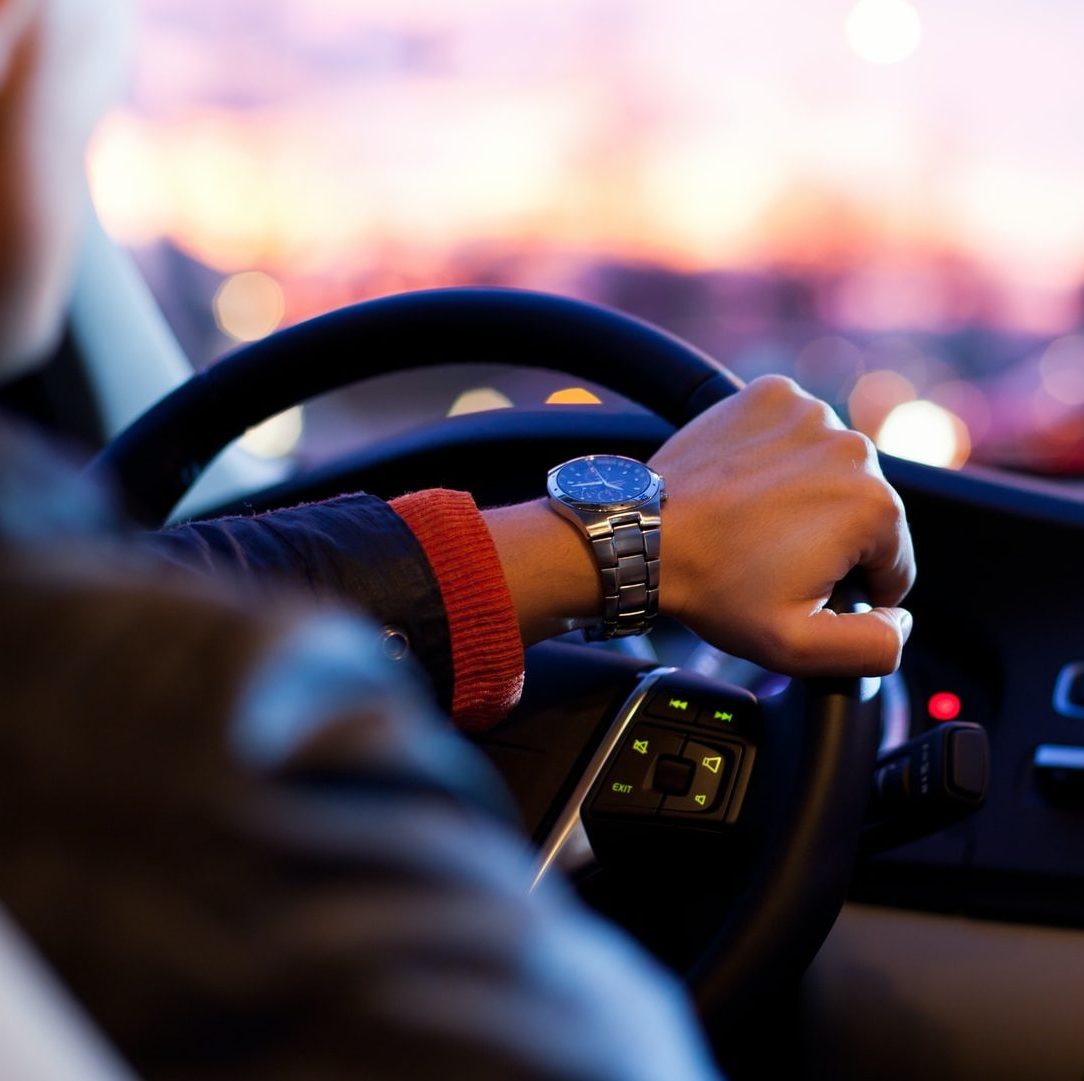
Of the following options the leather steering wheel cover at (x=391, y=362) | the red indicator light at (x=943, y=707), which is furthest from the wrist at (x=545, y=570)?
the red indicator light at (x=943, y=707)

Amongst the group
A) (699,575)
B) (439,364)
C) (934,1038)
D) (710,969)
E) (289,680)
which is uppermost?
(289,680)

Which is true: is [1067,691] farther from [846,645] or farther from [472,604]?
[472,604]

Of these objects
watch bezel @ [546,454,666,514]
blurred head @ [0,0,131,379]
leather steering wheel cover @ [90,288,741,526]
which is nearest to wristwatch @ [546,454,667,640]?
watch bezel @ [546,454,666,514]

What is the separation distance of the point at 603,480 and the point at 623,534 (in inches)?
2.6

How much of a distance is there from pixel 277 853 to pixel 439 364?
0.97 meters

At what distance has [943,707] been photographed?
134 centimetres

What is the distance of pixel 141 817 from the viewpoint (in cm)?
33

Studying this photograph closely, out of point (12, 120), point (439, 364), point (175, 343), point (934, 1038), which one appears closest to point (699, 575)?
point (439, 364)

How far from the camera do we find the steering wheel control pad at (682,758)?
3.26 feet

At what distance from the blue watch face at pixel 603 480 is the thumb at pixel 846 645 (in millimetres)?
182

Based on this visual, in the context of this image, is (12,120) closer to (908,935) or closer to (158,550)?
(158,550)

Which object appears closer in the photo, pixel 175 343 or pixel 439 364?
pixel 439 364

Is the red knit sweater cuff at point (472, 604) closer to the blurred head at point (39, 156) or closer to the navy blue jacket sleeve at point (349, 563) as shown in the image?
the navy blue jacket sleeve at point (349, 563)

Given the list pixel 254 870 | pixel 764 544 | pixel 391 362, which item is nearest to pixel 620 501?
pixel 764 544
